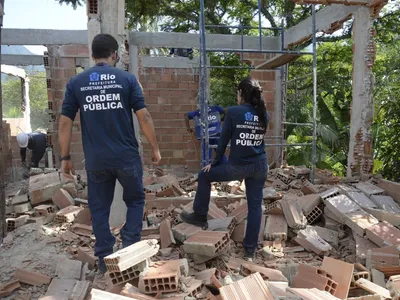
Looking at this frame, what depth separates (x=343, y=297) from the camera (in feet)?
9.27

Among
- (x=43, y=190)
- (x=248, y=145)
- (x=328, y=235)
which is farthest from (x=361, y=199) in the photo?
(x=43, y=190)

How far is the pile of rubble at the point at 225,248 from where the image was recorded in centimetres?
272

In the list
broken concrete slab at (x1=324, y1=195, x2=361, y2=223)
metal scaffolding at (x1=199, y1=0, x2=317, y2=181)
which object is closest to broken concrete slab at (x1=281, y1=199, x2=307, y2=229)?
broken concrete slab at (x1=324, y1=195, x2=361, y2=223)

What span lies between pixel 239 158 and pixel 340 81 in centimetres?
945

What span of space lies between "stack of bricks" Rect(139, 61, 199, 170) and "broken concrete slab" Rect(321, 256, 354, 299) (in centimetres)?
590

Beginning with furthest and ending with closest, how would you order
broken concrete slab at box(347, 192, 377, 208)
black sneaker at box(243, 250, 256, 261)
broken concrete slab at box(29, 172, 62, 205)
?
broken concrete slab at box(29, 172, 62, 205) → broken concrete slab at box(347, 192, 377, 208) → black sneaker at box(243, 250, 256, 261)

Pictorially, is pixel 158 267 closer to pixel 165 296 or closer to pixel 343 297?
pixel 165 296

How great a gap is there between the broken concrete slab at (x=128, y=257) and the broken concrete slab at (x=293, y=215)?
74.6 inches

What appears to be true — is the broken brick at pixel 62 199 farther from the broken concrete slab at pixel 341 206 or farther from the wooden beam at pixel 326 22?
the wooden beam at pixel 326 22

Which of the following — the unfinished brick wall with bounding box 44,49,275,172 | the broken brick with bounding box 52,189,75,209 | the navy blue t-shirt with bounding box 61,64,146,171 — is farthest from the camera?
the unfinished brick wall with bounding box 44,49,275,172

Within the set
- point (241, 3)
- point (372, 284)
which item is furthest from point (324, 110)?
point (372, 284)

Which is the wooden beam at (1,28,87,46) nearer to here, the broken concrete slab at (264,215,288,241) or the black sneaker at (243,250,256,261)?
the broken concrete slab at (264,215,288,241)

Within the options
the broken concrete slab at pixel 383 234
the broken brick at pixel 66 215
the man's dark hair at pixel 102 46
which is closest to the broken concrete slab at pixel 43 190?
the broken brick at pixel 66 215

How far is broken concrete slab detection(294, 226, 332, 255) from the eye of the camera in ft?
12.5
